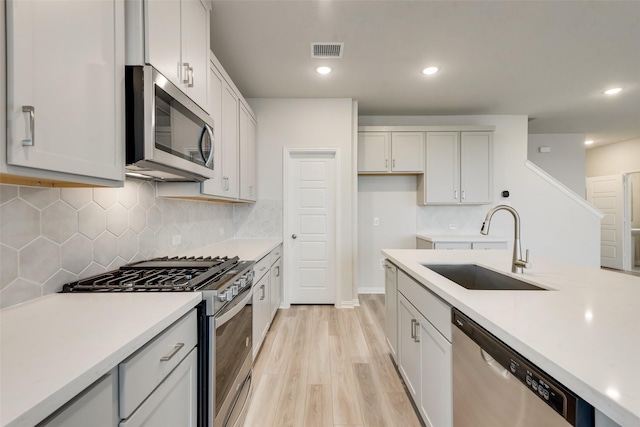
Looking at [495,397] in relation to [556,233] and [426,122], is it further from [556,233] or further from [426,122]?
[556,233]

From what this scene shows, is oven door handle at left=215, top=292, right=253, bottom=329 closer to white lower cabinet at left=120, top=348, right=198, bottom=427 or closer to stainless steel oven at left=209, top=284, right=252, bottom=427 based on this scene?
stainless steel oven at left=209, top=284, right=252, bottom=427

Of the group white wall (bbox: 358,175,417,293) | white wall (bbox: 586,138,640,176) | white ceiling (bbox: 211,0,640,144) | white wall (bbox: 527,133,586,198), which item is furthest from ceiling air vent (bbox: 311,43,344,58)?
white wall (bbox: 586,138,640,176)

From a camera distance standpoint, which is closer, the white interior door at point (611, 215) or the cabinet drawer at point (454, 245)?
the cabinet drawer at point (454, 245)

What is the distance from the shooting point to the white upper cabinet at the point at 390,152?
13.0 feet

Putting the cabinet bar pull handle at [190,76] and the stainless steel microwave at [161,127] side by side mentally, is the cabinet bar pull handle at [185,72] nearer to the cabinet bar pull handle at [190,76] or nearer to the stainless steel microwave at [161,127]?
the cabinet bar pull handle at [190,76]

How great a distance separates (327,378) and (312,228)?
1915 mm

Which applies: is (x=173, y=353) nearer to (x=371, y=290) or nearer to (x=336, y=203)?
(x=336, y=203)

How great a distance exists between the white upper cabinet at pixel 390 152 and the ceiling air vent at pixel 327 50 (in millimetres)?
1472

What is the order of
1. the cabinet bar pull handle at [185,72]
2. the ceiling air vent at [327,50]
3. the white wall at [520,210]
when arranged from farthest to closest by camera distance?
the white wall at [520,210] < the ceiling air vent at [327,50] < the cabinet bar pull handle at [185,72]

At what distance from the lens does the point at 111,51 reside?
1.04 m

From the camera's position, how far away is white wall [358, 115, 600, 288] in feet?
14.0

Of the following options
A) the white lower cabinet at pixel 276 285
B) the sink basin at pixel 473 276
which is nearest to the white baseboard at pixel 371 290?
the white lower cabinet at pixel 276 285

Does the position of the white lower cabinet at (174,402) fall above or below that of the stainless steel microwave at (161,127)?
below

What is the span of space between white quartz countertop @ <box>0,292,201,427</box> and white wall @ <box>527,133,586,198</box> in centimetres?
648
